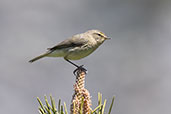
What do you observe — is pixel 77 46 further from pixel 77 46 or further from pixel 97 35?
pixel 97 35

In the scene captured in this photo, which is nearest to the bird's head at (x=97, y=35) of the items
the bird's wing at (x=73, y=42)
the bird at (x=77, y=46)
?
the bird at (x=77, y=46)

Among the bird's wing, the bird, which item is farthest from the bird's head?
the bird's wing

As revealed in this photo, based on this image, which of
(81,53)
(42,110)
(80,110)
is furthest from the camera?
(81,53)

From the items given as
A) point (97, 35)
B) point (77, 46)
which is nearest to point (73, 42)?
point (77, 46)

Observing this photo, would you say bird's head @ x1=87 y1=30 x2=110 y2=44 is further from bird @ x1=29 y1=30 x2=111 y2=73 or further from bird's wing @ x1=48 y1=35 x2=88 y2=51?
bird's wing @ x1=48 y1=35 x2=88 y2=51

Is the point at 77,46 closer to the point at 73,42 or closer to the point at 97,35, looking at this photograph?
the point at 73,42

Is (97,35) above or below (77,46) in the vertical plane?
above

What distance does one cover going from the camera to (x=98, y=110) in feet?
5.08

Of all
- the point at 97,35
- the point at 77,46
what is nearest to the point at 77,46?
the point at 77,46

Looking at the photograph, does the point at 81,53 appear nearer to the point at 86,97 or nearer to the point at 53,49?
the point at 53,49

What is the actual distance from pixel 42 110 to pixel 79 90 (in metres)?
0.23

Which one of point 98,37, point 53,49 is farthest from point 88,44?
point 53,49

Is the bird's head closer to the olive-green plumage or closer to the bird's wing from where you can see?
the olive-green plumage

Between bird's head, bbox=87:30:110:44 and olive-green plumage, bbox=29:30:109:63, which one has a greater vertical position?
bird's head, bbox=87:30:110:44
